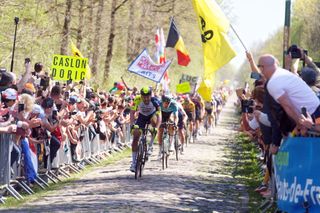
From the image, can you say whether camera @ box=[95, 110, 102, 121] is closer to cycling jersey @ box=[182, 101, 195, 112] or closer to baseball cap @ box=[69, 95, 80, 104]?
baseball cap @ box=[69, 95, 80, 104]

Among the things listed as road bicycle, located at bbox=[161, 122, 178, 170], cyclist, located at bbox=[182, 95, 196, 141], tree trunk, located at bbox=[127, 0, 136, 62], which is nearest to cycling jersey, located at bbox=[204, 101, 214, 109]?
tree trunk, located at bbox=[127, 0, 136, 62]

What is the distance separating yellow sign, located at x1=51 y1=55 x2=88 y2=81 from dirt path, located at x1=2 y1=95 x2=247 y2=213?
8.45 feet

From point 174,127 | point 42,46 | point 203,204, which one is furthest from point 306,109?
point 42,46

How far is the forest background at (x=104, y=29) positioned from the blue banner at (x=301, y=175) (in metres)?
18.2

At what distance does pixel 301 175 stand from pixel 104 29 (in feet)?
124

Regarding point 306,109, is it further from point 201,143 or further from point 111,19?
point 111,19

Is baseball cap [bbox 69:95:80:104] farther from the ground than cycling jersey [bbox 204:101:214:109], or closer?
closer

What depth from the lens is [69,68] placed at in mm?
24875

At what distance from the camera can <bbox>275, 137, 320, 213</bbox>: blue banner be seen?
1003 cm

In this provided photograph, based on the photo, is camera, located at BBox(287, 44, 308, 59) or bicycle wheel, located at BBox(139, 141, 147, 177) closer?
camera, located at BBox(287, 44, 308, 59)

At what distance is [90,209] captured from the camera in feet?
45.2

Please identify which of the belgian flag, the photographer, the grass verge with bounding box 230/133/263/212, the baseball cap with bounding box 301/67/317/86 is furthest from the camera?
the belgian flag

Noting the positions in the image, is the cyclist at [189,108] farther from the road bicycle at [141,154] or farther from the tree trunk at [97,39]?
the road bicycle at [141,154]

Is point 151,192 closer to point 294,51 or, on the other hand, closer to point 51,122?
point 51,122
